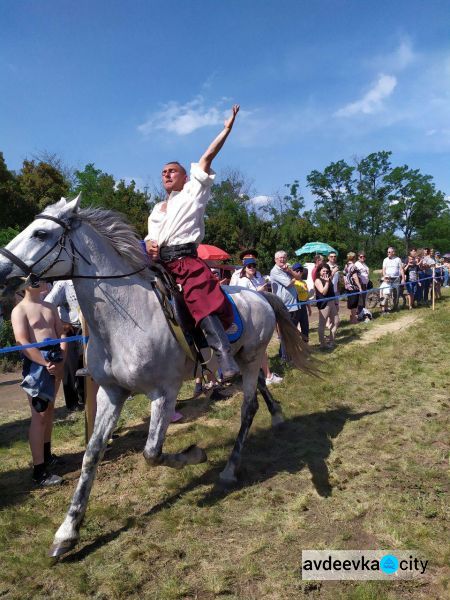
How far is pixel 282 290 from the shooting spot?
8.29 meters

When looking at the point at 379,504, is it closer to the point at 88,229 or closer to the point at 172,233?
the point at 172,233

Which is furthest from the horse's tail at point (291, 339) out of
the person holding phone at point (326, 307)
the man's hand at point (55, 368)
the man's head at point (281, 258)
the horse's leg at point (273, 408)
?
the person holding phone at point (326, 307)

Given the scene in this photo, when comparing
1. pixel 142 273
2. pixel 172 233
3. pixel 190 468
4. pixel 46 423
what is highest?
pixel 172 233

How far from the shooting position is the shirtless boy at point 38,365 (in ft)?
13.8

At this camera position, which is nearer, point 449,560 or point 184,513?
point 449,560

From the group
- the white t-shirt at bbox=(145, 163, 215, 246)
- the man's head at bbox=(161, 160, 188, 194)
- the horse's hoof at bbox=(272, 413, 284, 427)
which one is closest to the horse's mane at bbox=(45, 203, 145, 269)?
the white t-shirt at bbox=(145, 163, 215, 246)

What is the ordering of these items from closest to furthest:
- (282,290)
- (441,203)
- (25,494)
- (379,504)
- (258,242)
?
(379,504)
(25,494)
(282,290)
(258,242)
(441,203)

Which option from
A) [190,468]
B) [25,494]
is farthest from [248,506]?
[25,494]

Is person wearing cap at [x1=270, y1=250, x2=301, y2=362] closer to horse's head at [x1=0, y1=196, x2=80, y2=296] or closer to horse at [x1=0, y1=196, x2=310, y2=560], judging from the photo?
horse at [x1=0, y1=196, x2=310, y2=560]

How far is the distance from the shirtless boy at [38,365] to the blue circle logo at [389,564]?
2.97 meters

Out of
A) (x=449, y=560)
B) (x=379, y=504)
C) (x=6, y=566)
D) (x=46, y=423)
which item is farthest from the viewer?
(x=46, y=423)

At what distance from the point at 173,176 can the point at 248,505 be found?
114 inches

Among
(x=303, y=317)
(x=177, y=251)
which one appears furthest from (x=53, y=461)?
(x=303, y=317)

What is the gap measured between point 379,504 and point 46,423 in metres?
3.18
